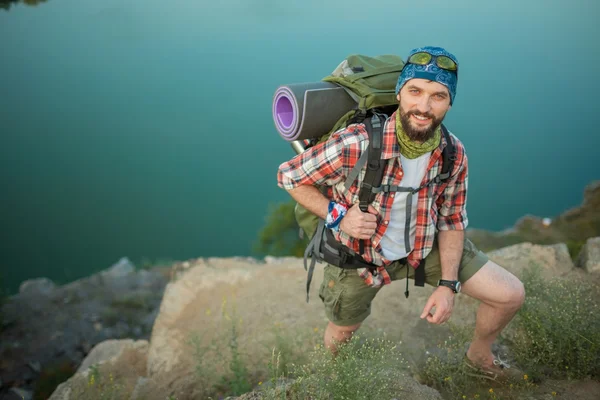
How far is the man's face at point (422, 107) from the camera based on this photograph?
9.23 feet

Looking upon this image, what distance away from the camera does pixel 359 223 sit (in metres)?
2.94

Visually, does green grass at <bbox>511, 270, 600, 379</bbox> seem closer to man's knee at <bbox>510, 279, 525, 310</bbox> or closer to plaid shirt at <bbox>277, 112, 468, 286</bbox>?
man's knee at <bbox>510, 279, 525, 310</bbox>

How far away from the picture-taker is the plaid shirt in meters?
2.91

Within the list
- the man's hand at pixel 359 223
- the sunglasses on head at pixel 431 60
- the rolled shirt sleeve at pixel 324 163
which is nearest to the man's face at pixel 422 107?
the sunglasses on head at pixel 431 60

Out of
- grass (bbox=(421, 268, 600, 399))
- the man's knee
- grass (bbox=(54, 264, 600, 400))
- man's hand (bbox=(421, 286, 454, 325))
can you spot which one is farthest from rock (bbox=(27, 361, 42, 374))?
the man's knee

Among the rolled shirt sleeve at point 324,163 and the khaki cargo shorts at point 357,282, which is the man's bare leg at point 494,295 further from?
the rolled shirt sleeve at point 324,163

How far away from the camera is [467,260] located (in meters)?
3.30

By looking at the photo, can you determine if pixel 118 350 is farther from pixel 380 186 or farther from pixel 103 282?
pixel 103 282

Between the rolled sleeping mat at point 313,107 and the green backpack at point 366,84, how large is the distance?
5 cm

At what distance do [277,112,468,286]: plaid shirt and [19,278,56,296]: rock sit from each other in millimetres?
10975

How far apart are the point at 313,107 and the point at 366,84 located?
399 millimetres

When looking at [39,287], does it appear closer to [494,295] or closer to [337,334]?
[337,334]

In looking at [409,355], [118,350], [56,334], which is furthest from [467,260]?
[56,334]

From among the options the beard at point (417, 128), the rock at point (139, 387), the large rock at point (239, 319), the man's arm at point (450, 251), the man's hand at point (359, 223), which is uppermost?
the beard at point (417, 128)
